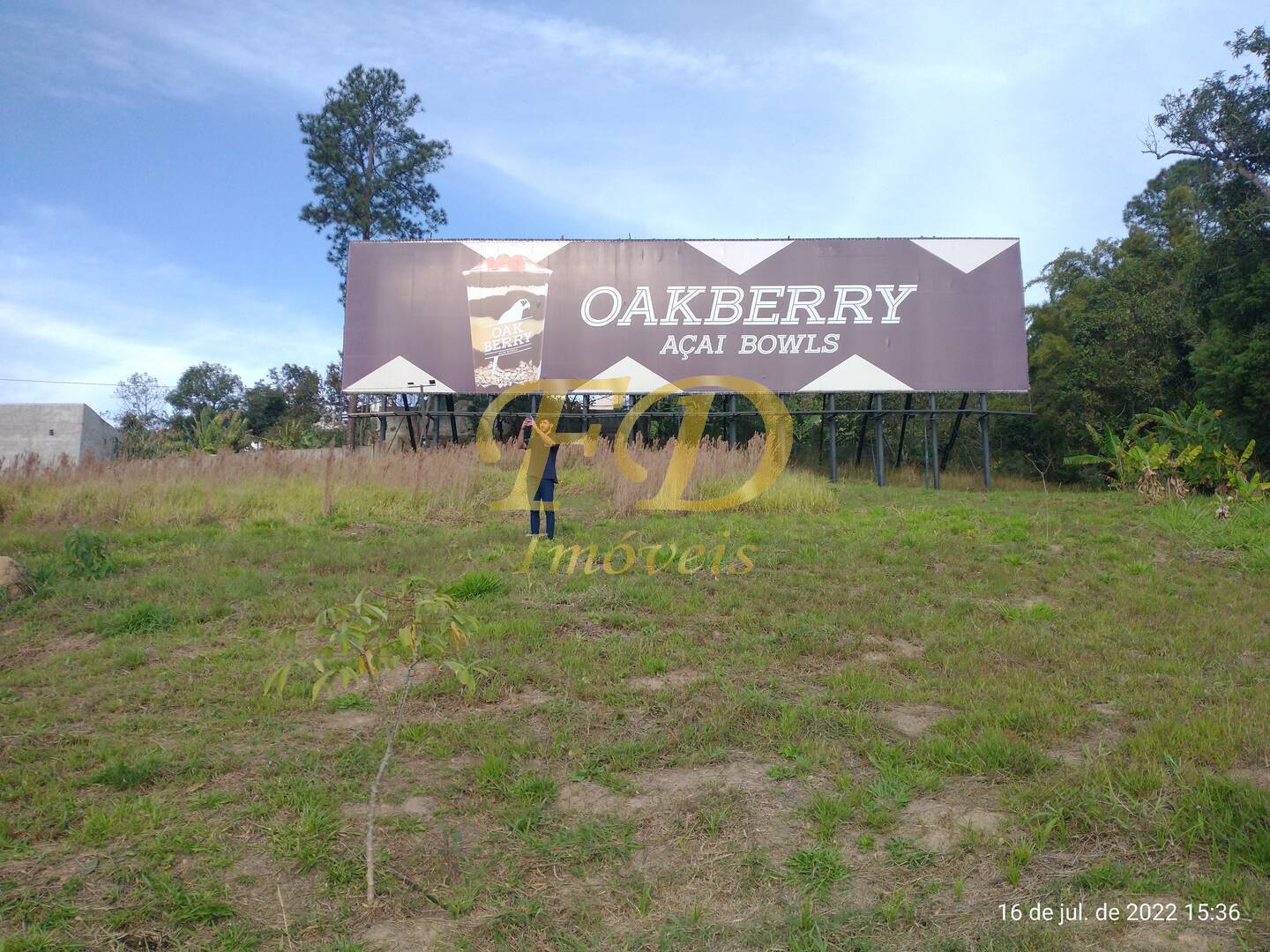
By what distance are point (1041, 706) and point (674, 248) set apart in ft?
50.7

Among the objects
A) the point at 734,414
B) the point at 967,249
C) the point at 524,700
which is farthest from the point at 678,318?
the point at 524,700

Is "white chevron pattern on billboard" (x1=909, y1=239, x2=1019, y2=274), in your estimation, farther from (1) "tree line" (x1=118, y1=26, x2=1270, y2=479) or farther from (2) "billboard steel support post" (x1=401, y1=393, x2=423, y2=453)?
(2) "billboard steel support post" (x1=401, y1=393, x2=423, y2=453)

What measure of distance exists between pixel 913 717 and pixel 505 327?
14881 millimetres

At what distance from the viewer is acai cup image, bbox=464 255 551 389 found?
59.1 ft

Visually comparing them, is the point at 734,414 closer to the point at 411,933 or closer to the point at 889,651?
the point at 889,651

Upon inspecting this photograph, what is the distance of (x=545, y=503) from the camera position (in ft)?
30.2

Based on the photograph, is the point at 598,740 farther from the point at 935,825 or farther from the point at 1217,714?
the point at 1217,714

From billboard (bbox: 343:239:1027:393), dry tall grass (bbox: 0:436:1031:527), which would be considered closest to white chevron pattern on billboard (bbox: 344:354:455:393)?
billboard (bbox: 343:239:1027:393)

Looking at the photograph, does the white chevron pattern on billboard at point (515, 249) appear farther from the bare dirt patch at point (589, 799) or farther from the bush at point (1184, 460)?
the bare dirt patch at point (589, 799)

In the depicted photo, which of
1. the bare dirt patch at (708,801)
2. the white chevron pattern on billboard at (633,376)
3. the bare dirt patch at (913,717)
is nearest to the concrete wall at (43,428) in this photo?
the white chevron pattern on billboard at (633,376)

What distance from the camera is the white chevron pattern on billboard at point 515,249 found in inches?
723

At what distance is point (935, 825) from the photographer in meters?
3.47

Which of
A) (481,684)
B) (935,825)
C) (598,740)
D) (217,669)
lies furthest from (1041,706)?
(217,669)

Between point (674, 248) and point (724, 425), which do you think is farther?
point (724, 425)
